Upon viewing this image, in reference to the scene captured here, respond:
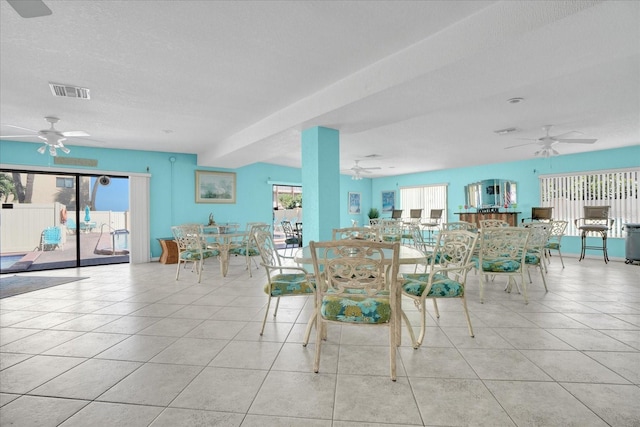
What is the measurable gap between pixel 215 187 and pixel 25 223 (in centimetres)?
398

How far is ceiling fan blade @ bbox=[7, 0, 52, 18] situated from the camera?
172cm

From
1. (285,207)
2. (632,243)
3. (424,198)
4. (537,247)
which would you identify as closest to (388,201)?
(424,198)

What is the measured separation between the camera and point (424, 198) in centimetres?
1111

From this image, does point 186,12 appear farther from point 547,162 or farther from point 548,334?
point 547,162

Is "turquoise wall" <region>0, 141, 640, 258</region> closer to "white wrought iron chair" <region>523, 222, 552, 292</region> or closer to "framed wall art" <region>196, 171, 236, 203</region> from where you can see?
"framed wall art" <region>196, 171, 236, 203</region>

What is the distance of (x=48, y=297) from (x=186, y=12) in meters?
4.05

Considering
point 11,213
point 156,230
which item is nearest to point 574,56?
point 156,230

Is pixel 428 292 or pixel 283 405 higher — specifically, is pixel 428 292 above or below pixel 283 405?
above

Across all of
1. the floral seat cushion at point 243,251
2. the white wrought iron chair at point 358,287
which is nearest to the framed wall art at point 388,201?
the floral seat cushion at point 243,251

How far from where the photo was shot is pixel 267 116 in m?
4.88

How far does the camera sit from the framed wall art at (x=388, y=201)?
12.0m

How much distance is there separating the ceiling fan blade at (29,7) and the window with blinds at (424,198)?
10.3 m

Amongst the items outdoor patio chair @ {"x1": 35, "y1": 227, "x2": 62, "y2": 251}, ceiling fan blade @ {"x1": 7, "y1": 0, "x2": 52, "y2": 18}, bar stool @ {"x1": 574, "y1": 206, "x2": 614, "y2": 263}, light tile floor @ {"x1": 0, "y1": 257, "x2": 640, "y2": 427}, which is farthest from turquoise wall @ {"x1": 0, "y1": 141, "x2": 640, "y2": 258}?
ceiling fan blade @ {"x1": 7, "y1": 0, "x2": 52, "y2": 18}

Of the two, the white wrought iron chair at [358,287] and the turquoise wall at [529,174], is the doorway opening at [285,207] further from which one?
the white wrought iron chair at [358,287]
